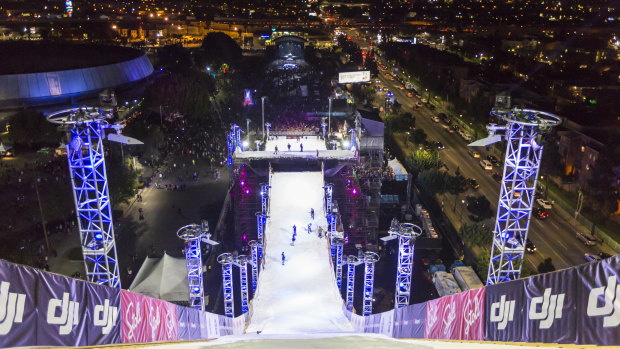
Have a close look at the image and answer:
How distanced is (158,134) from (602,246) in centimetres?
3079

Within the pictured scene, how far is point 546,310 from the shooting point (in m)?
7.64

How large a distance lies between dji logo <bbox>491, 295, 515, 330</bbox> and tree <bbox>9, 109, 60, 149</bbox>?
3664cm

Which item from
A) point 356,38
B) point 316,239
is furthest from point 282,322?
point 356,38

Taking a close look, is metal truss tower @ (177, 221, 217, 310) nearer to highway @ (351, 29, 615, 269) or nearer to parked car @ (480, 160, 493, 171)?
highway @ (351, 29, 615, 269)

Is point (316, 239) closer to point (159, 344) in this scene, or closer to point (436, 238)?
point (436, 238)

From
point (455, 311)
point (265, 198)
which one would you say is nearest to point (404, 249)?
point (455, 311)

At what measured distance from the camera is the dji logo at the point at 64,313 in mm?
7078

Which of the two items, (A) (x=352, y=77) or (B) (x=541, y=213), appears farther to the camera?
(A) (x=352, y=77)

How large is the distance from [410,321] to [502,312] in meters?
4.20

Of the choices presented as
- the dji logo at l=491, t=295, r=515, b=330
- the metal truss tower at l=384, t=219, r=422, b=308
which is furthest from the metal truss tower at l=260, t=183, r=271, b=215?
the dji logo at l=491, t=295, r=515, b=330

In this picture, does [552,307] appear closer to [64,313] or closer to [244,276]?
[64,313]

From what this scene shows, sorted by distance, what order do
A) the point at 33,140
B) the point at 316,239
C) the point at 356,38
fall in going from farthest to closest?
the point at 356,38 → the point at 33,140 → the point at 316,239

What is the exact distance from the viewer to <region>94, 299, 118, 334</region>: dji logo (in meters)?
8.02

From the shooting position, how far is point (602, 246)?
26234 mm
